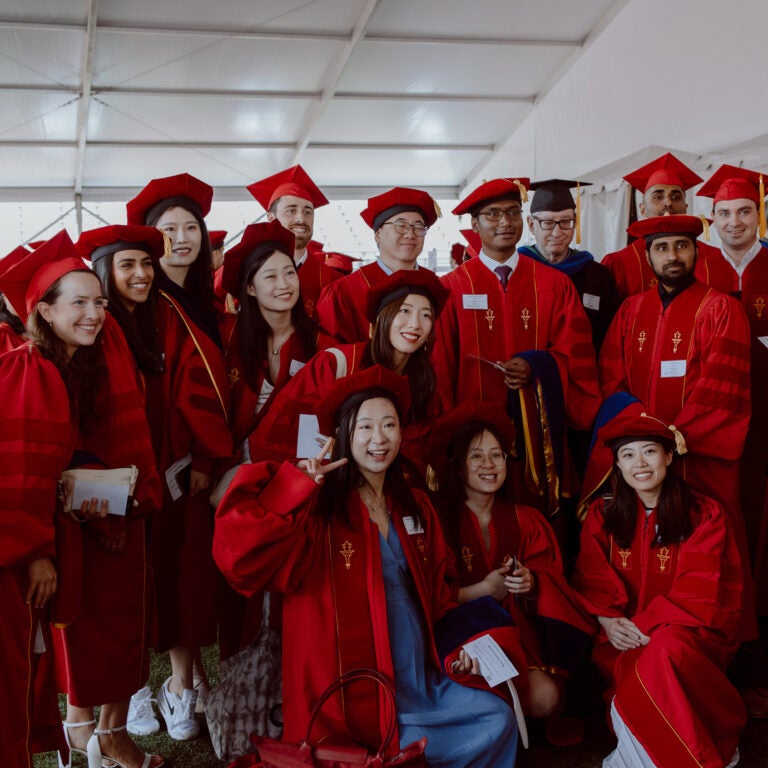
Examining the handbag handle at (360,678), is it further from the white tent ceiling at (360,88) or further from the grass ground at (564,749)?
the white tent ceiling at (360,88)

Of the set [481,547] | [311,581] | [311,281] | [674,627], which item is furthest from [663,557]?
[311,281]

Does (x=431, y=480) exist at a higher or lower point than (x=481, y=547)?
higher

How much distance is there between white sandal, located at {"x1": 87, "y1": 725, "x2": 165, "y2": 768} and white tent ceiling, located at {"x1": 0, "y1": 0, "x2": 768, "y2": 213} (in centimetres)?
604

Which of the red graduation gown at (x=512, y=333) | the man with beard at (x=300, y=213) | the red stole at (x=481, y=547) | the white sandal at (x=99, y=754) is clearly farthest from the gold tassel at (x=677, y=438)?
the white sandal at (x=99, y=754)

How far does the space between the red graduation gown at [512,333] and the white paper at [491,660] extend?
1.35 m

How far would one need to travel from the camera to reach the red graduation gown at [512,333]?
386cm

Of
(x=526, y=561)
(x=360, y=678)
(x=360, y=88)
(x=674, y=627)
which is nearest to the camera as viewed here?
(x=360, y=678)

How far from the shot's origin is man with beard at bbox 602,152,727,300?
4.47 meters

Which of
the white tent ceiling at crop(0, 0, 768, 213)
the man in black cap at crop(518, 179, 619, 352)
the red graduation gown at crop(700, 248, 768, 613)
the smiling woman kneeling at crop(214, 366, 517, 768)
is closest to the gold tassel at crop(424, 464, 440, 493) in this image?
the smiling woman kneeling at crop(214, 366, 517, 768)

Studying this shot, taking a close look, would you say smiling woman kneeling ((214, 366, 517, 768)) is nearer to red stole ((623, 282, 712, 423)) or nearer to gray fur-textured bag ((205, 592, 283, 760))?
gray fur-textured bag ((205, 592, 283, 760))

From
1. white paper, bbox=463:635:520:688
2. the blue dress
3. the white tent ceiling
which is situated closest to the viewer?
the blue dress

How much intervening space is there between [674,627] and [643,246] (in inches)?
91.8

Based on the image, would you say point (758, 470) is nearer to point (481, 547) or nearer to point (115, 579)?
point (481, 547)

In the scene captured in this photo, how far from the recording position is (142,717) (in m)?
3.37
